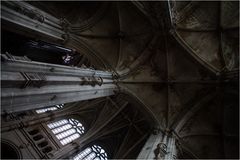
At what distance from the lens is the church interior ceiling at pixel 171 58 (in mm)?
18312

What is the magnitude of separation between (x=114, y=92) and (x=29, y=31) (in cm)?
572

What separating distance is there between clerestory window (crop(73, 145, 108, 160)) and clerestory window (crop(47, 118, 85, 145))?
1001mm

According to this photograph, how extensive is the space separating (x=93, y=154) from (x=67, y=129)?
2.17m

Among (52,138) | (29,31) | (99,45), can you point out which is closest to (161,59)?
(99,45)

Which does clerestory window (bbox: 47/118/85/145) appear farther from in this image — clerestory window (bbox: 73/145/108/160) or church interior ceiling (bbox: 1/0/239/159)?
clerestory window (bbox: 73/145/108/160)

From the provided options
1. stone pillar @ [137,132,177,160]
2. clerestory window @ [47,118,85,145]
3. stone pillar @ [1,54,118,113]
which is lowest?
stone pillar @ [137,132,177,160]

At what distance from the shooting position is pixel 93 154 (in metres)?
20.0

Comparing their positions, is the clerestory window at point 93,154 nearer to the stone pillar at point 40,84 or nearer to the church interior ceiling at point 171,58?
the church interior ceiling at point 171,58

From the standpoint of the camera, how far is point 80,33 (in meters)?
18.6

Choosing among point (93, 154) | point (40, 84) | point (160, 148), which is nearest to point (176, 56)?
point (160, 148)

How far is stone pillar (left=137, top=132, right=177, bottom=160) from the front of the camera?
13875mm

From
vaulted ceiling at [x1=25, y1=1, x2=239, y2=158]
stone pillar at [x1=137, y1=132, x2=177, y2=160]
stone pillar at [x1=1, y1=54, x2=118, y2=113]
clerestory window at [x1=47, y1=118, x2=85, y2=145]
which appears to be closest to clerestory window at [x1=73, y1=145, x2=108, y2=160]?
clerestory window at [x1=47, y1=118, x2=85, y2=145]

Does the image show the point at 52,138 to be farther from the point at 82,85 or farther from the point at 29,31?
the point at 29,31

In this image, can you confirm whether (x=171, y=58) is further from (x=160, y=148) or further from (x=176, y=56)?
(x=160, y=148)
